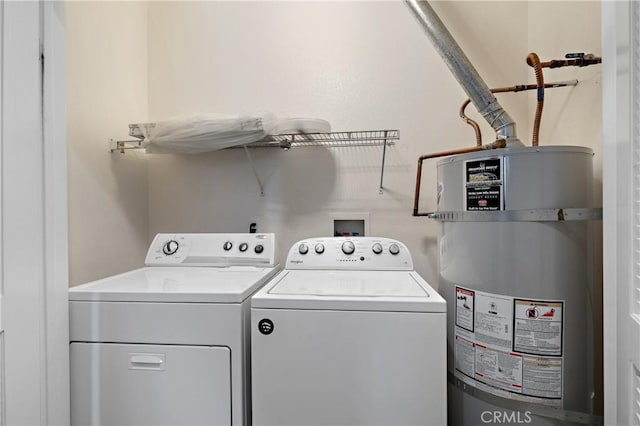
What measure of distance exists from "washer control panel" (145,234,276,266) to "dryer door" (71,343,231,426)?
0.60 meters

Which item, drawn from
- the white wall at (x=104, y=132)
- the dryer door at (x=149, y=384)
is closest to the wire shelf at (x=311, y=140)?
the white wall at (x=104, y=132)

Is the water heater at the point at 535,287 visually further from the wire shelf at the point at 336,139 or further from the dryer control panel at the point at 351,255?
the wire shelf at the point at 336,139

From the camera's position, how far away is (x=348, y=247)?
5.29 feet

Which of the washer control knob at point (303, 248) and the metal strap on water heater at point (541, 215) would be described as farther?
the washer control knob at point (303, 248)

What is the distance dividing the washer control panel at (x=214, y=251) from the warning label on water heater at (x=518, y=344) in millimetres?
976

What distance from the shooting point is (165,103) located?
2.03 meters

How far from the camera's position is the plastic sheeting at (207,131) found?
162cm

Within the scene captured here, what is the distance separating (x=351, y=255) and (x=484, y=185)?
701mm

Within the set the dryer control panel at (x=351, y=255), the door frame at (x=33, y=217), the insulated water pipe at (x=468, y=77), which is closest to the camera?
the door frame at (x=33, y=217)

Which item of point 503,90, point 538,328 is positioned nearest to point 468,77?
point 503,90

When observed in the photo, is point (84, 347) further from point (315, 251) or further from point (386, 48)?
point (386, 48)

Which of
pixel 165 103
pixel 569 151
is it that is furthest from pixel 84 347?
pixel 569 151

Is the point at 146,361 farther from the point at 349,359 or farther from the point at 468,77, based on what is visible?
the point at 468,77

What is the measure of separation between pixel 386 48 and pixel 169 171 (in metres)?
1.55
